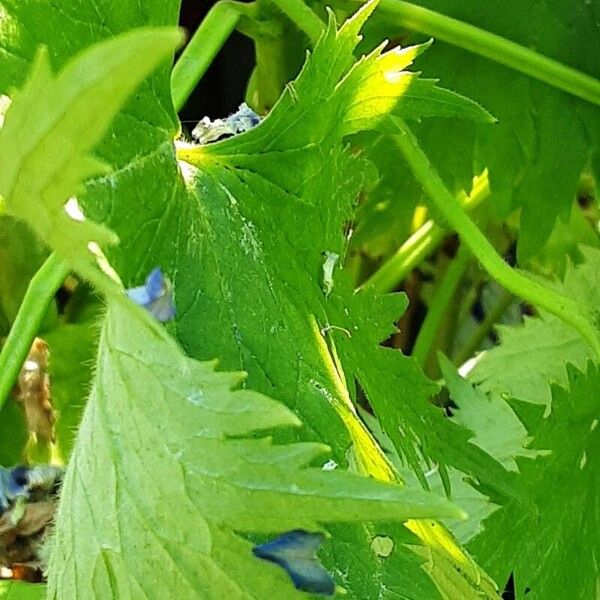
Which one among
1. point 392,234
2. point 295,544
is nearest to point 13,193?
point 295,544

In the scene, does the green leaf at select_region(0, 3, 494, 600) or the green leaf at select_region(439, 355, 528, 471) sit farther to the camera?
the green leaf at select_region(439, 355, 528, 471)

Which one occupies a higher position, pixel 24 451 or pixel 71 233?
pixel 71 233

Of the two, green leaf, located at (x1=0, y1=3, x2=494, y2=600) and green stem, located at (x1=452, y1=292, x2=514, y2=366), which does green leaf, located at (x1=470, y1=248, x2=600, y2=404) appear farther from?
green leaf, located at (x1=0, y1=3, x2=494, y2=600)

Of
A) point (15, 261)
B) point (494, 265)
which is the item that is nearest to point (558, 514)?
point (494, 265)

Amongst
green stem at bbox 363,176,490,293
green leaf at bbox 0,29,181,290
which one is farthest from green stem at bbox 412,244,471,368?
green leaf at bbox 0,29,181,290

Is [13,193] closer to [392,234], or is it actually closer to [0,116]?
[0,116]

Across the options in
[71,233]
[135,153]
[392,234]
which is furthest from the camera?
[392,234]

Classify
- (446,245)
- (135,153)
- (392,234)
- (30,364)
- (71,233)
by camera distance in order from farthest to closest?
1. (446,245)
2. (392,234)
3. (30,364)
4. (135,153)
5. (71,233)

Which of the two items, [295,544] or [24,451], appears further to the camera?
[24,451]
